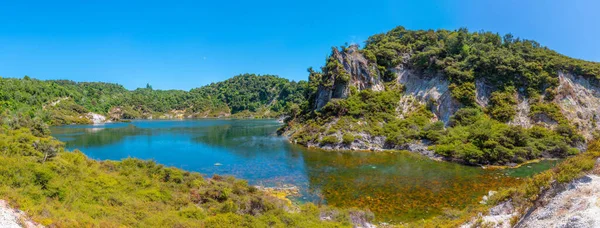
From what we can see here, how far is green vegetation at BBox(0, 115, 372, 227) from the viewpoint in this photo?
1324 cm

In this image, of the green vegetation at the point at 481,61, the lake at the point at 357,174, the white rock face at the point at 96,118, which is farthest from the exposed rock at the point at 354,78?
the white rock face at the point at 96,118

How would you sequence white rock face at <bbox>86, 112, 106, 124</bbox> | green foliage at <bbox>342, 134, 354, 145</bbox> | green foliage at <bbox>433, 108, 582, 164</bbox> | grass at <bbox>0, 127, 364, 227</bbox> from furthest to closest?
white rock face at <bbox>86, 112, 106, 124</bbox>, green foliage at <bbox>342, 134, 354, 145</bbox>, green foliage at <bbox>433, 108, 582, 164</bbox>, grass at <bbox>0, 127, 364, 227</bbox>

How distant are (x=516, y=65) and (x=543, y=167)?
108 ft

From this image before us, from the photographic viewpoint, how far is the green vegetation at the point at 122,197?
13242mm

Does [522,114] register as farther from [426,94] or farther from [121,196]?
[121,196]

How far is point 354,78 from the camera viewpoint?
72812 mm

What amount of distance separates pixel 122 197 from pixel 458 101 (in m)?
60.8

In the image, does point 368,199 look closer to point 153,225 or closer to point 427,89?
point 153,225

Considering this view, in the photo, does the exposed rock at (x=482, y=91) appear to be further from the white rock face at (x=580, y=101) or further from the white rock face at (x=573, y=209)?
the white rock face at (x=573, y=209)

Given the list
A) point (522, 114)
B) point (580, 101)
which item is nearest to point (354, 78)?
point (522, 114)

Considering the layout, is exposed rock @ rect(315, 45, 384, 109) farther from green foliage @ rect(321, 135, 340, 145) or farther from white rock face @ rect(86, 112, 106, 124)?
white rock face @ rect(86, 112, 106, 124)

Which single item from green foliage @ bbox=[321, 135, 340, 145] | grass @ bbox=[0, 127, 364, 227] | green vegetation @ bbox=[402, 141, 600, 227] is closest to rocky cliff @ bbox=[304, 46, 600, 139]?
green foliage @ bbox=[321, 135, 340, 145]

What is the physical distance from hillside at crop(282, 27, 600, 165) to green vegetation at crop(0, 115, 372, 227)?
110 ft

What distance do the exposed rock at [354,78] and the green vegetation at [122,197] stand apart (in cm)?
5082
